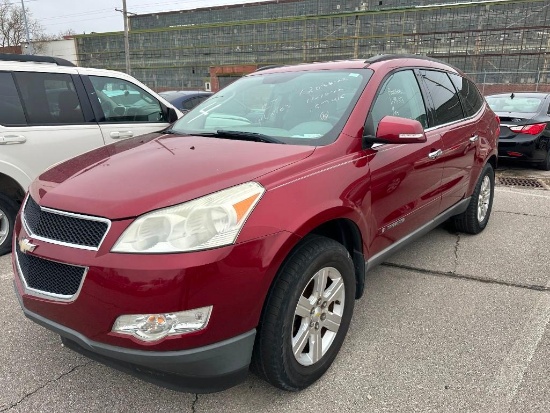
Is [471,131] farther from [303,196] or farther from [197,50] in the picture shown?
[197,50]

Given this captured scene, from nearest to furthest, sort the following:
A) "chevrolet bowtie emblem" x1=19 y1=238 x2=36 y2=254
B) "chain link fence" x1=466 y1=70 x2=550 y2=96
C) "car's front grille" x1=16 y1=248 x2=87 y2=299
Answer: "car's front grille" x1=16 y1=248 x2=87 y2=299
"chevrolet bowtie emblem" x1=19 y1=238 x2=36 y2=254
"chain link fence" x1=466 y1=70 x2=550 y2=96

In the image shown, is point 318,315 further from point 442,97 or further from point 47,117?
point 47,117

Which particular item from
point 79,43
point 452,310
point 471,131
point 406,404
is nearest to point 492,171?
point 471,131

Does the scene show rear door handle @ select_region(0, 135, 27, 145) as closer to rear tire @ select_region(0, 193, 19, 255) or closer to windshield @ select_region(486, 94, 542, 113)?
rear tire @ select_region(0, 193, 19, 255)

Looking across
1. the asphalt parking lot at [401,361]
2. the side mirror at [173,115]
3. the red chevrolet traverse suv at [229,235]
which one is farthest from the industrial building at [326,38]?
the red chevrolet traverse suv at [229,235]

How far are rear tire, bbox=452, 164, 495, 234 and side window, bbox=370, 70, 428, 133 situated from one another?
152 centimetres

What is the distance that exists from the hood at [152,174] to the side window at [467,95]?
252 cm

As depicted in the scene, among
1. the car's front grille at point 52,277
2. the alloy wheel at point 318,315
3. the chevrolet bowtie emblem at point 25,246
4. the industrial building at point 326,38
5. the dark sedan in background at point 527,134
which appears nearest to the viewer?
the car's front grille at point 52,277

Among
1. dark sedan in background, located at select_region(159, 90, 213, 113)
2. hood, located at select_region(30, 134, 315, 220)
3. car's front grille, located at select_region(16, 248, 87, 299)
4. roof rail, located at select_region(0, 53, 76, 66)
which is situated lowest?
car's front grille, located at select_region(16, 248, 87, 299)

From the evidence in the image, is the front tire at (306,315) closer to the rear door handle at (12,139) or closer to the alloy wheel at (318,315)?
the alloy wheel at (318,315)

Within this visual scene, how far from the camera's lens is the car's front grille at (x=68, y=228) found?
5.99 ft

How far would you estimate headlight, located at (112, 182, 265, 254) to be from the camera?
1.77 metres

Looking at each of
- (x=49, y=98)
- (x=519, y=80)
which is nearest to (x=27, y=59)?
(x=49, y=98)

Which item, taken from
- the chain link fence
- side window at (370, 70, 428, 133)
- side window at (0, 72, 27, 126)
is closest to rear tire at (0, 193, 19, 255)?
side window at (0, 72, 27, 126)
